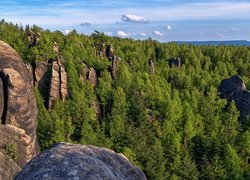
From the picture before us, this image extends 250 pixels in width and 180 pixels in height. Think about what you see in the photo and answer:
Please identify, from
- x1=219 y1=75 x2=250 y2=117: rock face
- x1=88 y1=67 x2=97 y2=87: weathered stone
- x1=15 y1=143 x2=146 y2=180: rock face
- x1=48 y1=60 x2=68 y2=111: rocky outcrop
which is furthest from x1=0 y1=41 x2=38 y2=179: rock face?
x1=219 y1=75 x2=250 y2=117: rock face

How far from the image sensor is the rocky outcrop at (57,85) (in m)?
105

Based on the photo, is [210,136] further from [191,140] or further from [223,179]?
[223,179]

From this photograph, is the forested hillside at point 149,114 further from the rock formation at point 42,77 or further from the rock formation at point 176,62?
the rock formation at point 42,77

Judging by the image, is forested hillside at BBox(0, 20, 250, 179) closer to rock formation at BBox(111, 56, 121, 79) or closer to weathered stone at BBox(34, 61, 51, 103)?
rock formation at BBox(111, 56, 121, 79)

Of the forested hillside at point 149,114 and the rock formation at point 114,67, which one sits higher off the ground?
the rock formation at point 114,67

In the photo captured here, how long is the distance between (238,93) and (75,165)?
10582 centimetres

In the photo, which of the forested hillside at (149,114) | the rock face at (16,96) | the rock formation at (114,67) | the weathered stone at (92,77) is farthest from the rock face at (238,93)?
the rock face at (16,96)

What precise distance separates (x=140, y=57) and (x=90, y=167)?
487 feet

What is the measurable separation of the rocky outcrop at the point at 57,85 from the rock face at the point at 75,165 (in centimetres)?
9257

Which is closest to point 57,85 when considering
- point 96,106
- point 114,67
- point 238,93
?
point 96,106

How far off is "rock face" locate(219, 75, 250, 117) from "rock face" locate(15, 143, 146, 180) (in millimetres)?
100803

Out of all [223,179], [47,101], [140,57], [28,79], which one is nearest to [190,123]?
[223,179]

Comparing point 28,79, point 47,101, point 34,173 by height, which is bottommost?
point 47,101

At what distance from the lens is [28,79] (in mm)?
67062
